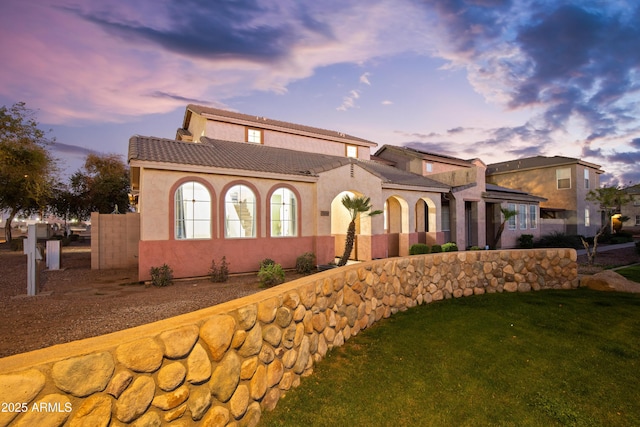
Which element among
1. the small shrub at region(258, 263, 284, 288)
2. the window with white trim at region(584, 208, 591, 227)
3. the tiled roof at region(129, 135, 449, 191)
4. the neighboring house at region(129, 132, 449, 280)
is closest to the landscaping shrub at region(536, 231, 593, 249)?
the window with white trim at region(584, 208, 591, 227)

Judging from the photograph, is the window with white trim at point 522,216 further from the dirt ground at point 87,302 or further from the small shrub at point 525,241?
the dirt ground at point 87,302

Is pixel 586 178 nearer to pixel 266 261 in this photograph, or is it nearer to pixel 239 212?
pixel 266 261

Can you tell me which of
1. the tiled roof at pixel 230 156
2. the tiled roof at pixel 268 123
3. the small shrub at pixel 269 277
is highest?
the tiled roof at pixel 268 123

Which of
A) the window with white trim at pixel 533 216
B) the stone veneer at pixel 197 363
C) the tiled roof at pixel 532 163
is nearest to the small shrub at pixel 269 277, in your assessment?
the stone veneer at pixel 197 363

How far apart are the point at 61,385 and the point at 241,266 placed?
36.5ft

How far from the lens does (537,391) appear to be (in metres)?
4.36

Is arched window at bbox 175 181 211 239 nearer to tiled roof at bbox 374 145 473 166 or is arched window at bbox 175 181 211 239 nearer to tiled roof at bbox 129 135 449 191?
tiled roof at bbox 129 135 449 191

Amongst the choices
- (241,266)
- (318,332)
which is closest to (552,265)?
(318,332)

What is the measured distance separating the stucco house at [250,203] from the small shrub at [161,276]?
0.34 metres

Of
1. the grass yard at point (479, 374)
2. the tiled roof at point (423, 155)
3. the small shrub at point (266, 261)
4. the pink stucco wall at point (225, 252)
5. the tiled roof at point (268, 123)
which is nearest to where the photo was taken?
the grass yard at point (479, 374)

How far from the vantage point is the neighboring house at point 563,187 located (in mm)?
30641

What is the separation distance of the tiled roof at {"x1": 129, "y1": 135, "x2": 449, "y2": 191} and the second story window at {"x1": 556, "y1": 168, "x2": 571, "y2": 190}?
19328mm

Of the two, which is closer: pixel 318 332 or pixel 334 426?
pixel 334 426

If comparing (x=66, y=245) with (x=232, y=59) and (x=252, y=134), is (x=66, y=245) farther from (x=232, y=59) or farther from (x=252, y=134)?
(x=232, y=59)
